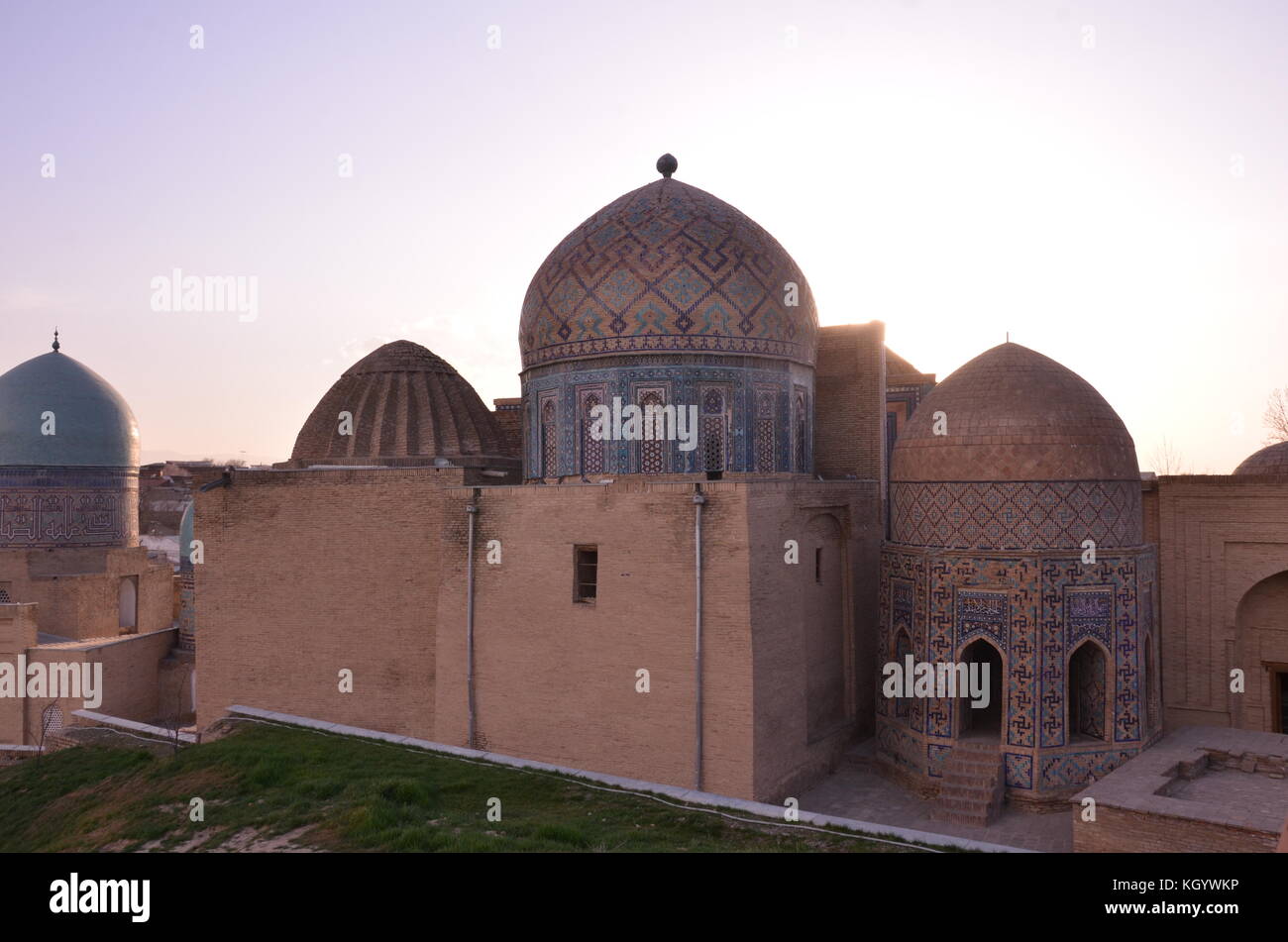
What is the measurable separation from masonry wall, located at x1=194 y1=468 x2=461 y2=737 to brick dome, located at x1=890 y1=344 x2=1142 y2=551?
5.93m

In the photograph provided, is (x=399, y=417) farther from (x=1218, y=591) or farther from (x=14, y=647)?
(x=1218, y=591)

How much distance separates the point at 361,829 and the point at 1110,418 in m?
9.46

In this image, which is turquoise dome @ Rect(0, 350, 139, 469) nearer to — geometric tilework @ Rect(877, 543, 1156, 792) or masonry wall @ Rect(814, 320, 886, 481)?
masonry wall @ Rect(814, 320, 886, 481)

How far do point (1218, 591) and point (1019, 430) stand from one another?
15.8 feet

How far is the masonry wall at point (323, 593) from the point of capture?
11.9 metres

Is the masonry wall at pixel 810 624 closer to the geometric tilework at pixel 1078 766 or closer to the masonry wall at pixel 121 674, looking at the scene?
the geometric tilework at pixel 1078 766

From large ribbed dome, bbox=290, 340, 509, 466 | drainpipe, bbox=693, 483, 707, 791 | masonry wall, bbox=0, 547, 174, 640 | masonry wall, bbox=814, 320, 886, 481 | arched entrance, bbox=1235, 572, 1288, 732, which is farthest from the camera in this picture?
masonry wall, bbox=0, 547, 174, 640

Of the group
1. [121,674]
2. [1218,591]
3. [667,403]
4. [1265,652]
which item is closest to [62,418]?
[121,674]

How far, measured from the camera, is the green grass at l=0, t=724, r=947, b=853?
273 inches

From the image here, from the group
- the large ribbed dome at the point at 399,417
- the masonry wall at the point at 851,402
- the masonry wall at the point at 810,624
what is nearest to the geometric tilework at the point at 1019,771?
the masonry wall at the point at 810,624

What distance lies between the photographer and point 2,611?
1587 centimetres

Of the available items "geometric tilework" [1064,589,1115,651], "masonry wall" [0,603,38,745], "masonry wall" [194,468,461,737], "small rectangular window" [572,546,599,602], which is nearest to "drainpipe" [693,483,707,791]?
"small rectangular window" [572,546,599,602]
